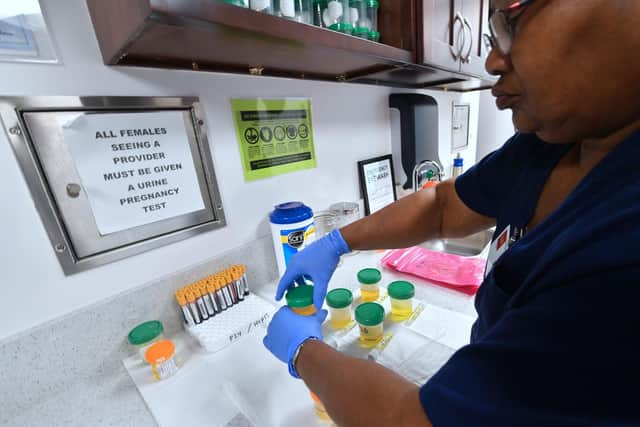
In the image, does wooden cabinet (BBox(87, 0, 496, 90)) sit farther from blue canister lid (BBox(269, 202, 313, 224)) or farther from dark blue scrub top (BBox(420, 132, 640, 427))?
dark blue scrub top (BBox(420, 132, 640, 427))

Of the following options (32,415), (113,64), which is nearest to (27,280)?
(32,415)

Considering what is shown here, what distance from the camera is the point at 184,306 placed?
25.0 inches

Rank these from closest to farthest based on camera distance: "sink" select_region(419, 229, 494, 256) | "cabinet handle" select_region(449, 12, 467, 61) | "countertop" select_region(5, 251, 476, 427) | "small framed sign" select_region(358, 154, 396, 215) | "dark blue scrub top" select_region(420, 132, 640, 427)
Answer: "dark blue scrub top" select_region(420, 132, 640, 427) < "countertop" select_region(5, 251, 476, 427) < "cabinet handle" select_region(449, 12, 467, 61) < "small framed sign" select_region(358, 154, 396, 215) < "sink" select_region(419, 229, 494, 256)

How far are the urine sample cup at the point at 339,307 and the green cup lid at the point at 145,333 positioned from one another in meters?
0.37

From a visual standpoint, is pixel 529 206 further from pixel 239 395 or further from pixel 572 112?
pixel 239 395

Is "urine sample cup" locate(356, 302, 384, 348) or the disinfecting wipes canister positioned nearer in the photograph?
"urine sample cup" locate(356, 302, 384, 348)

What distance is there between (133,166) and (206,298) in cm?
34

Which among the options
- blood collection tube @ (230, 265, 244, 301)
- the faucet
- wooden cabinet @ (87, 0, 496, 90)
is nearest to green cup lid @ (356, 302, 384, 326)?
blood collection tube @ (230, 265, 244, 301)

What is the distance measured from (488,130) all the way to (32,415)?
2.89 meters

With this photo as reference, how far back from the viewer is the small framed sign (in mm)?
1117

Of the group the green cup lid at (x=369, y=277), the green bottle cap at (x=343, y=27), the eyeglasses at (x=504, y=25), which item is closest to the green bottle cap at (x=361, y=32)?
the green bottle cap at (x=343, y=27)

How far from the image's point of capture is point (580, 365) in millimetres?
225

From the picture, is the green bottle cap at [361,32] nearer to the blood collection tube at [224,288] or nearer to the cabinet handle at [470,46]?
the cabinet handle at [470,46]

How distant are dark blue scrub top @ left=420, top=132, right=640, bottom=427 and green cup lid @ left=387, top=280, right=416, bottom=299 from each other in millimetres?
352
